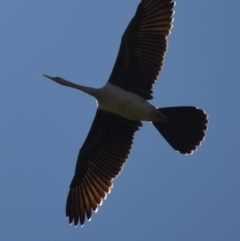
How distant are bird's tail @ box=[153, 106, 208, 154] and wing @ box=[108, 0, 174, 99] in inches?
20.1

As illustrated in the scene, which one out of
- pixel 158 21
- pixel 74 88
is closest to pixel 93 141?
pixel 74 88

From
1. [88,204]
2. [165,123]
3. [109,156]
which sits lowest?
[88,204]

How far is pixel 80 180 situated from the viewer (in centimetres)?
1491

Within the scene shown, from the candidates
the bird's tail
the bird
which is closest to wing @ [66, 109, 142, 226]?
the bird

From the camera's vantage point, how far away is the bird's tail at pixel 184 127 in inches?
542

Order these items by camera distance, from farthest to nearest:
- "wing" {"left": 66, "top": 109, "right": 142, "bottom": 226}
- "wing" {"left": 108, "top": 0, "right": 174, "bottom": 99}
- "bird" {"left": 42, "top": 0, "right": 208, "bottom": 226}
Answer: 1. "wing" {"left": 66, "top": 109, "right": 142, "bottom": 226}
2. "wing" {"left": 108, "top": 0, "right": 174, "bottom": 99}
3. "bird" {"left": 42, "top": 0, "right": 208, "bottom": 226}

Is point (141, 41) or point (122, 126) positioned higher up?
point (141, 41)

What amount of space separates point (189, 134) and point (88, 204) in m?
2.26

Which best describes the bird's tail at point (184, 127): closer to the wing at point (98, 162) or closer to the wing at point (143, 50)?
the wing at point (143, 50)

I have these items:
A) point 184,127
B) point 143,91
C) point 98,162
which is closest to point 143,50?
point 143,91

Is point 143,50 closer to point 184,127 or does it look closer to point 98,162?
point 184,127

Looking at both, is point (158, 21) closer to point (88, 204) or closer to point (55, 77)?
point (55, 77)

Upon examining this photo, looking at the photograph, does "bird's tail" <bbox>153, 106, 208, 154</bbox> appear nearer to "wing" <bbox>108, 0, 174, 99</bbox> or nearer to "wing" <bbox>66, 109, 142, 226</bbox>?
"wing" <bbox>108, 0, 174, 99</bbox>

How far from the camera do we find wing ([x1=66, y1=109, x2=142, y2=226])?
14364 millimetres
